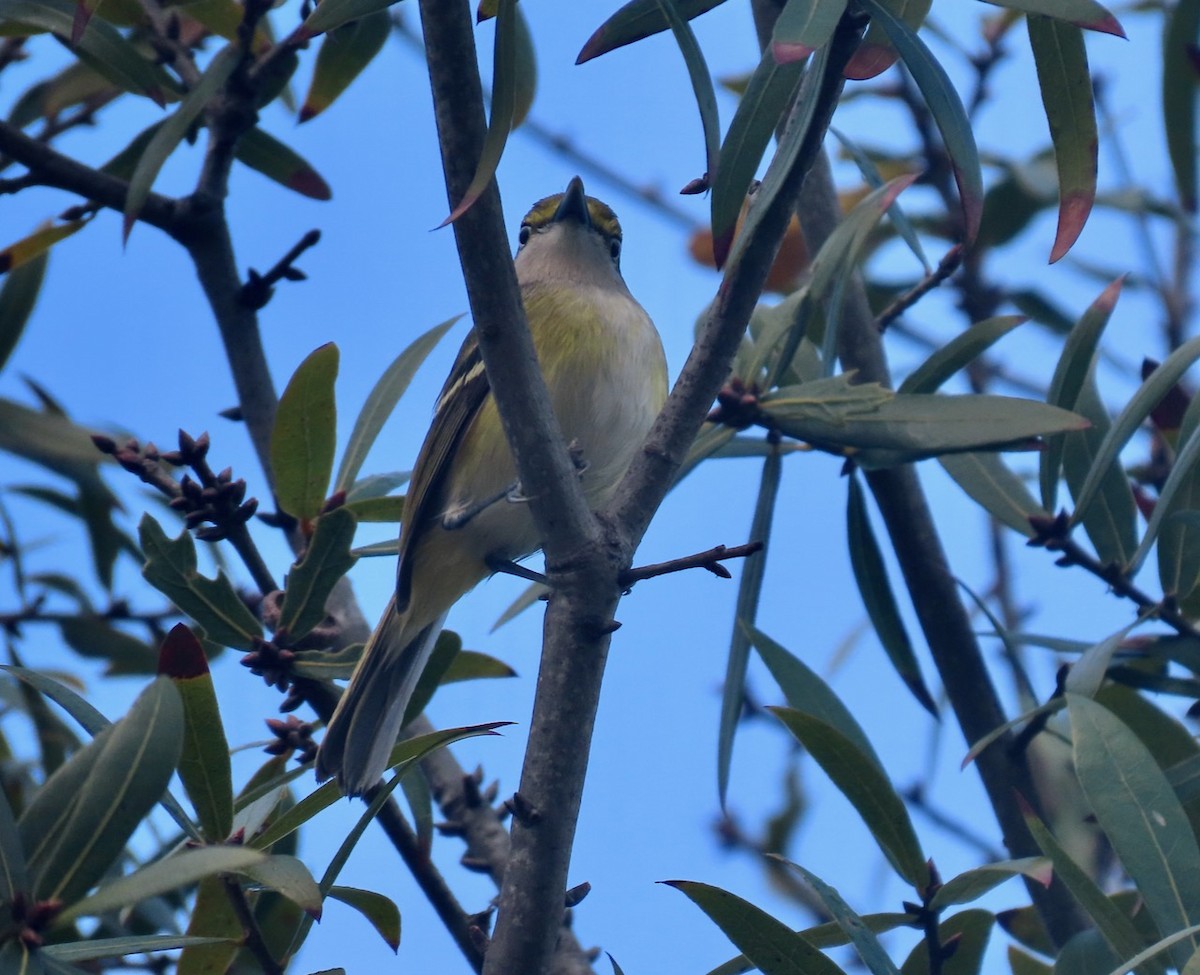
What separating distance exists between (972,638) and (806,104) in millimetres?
1403

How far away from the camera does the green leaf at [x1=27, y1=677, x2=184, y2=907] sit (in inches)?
61.9

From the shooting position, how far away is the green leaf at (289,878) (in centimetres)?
169

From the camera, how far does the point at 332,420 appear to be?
2.54 meters

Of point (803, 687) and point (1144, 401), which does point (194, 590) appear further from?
point (1144, 401)

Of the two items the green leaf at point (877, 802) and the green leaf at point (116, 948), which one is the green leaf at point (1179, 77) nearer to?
the green leaf at point (877, 802)

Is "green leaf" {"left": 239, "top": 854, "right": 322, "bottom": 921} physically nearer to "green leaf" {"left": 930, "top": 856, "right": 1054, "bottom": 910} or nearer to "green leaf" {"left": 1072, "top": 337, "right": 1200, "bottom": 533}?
"green leaf" {"left": 930, "top": 856, "right": 1054, "bottom": 910}

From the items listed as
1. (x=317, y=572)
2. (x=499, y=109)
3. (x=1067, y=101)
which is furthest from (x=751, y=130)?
(x=317, y=572)

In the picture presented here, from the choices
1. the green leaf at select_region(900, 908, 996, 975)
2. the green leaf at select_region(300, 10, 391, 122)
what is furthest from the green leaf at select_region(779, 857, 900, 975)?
the green leaf at select_region(300, 10, 391, 122)

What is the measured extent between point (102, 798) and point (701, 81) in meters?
1.19

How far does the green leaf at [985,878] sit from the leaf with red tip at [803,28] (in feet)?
3.92

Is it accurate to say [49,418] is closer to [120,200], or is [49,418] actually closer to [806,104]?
[120,200]

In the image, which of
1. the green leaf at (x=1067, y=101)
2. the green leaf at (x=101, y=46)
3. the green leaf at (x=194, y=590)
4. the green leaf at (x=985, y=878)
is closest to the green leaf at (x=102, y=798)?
the green leaf at (x=194, y=590)

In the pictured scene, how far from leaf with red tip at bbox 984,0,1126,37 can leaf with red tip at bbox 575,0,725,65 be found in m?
0.48

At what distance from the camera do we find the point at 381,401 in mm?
2959
